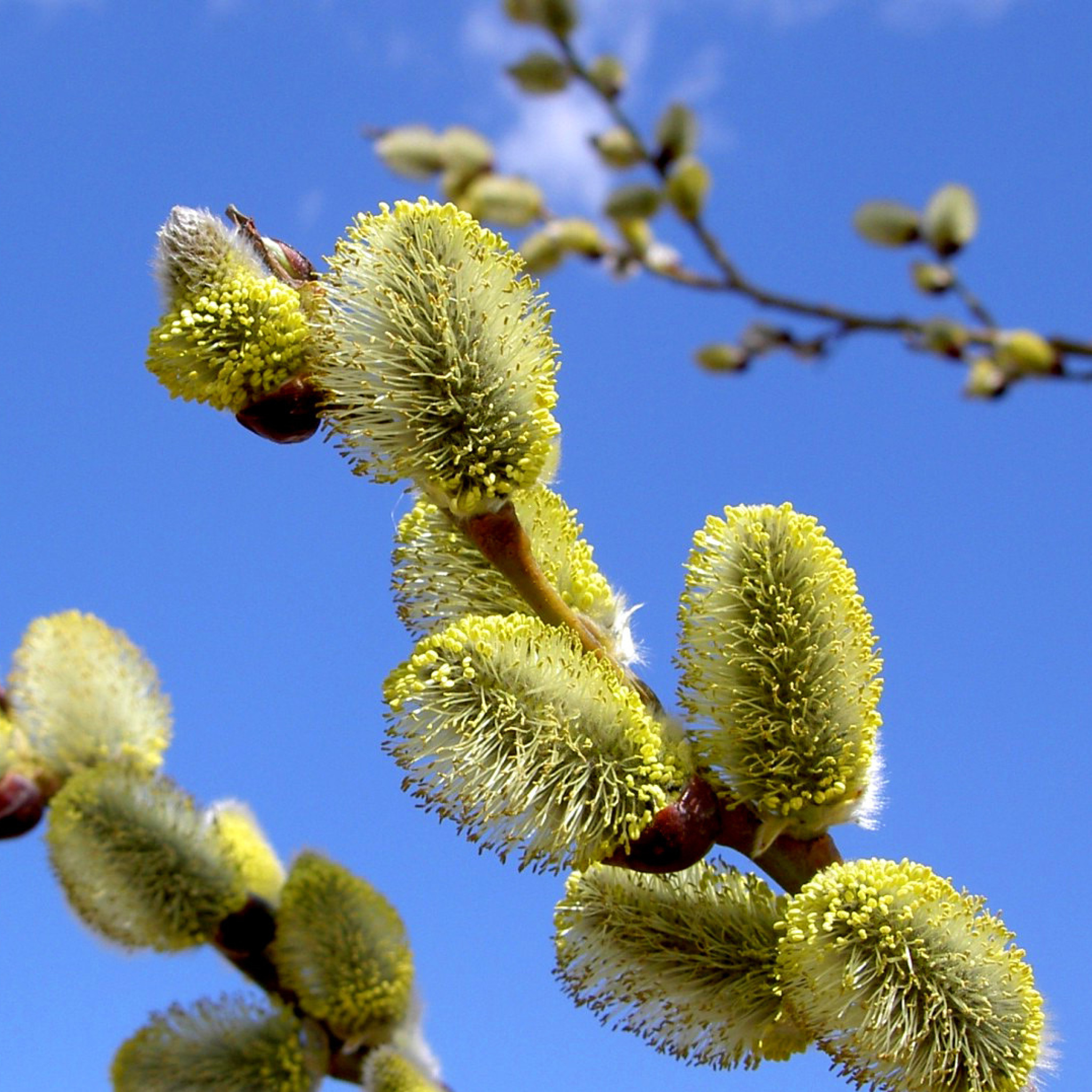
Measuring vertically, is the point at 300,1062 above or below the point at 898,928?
below

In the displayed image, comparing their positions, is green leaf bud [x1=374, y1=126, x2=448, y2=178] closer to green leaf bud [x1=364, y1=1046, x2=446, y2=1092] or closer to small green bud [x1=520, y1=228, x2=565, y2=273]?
small green bud [x1=520, y1=228, x2=565, y2=273]

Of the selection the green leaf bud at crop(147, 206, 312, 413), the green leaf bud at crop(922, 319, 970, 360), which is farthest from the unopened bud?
the green leaf bud at crop(922, 319, 970, 360)

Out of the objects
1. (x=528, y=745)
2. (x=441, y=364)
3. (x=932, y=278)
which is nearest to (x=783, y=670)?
(x=528, y=745)

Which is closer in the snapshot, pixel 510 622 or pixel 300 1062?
pixel 510 622

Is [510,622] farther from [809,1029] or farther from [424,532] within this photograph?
[809,1029]

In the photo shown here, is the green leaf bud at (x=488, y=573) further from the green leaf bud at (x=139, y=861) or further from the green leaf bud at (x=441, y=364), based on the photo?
the green leaf bud at (x=139, y=861)

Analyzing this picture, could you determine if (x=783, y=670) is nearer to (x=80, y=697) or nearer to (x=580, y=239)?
(x=80, y=697)

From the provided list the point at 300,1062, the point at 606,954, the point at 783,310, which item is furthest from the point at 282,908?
the point at 783,310
